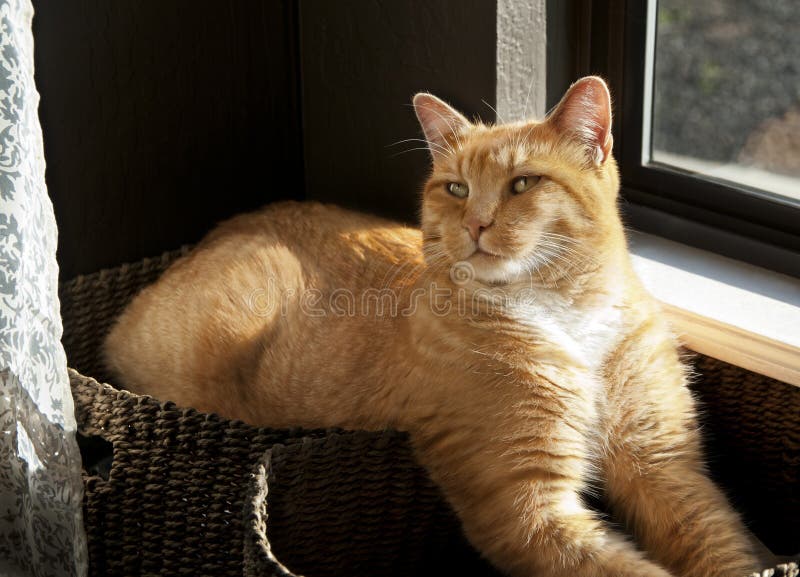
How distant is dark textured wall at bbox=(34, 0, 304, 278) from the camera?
2.25 metres

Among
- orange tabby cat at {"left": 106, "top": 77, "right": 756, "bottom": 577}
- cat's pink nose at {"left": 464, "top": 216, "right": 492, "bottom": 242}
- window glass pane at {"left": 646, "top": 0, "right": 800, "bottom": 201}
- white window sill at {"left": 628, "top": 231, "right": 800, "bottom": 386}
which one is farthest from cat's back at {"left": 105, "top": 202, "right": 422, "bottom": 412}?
window glass pane at {"left": 646, "top": 0, "right": 800, "bottom": 201}

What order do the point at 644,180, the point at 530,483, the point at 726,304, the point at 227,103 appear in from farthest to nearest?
1. the point at 227,103
2. the point at 644,180
3. the point at 726,304
4. the point at 530,483

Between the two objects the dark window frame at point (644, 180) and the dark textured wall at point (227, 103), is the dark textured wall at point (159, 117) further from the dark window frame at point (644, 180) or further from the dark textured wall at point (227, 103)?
the dark window frame at point (644, 180)

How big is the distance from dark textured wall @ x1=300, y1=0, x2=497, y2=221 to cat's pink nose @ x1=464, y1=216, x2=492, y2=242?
53cm

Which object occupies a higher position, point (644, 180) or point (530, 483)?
point (644, 180)

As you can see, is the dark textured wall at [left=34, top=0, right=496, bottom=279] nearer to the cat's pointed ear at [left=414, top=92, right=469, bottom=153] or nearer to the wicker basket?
the cat's pointed ear at [left=414, top=92, right=469, bottom=153]

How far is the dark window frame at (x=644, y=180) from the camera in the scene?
2.11 meters

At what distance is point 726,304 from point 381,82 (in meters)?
1.01

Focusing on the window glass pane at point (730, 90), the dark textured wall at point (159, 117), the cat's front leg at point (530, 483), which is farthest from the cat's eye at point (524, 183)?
→ the dark textured wall at point (159, 117)

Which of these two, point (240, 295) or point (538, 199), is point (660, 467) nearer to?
point (538, 199)

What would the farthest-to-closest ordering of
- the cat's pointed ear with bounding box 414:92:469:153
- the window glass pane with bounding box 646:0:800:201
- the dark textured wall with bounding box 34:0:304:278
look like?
the dark textured wall with bounding box 34:0:304:278 < the window glass pane with bounding box 646:0:800:201 < the cat's pointed ear with bounding box 414:92:469:153

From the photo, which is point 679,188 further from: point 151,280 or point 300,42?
point 151,280

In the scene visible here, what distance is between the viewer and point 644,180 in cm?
232

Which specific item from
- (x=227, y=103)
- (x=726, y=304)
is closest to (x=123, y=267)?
(x=227, y=103)
